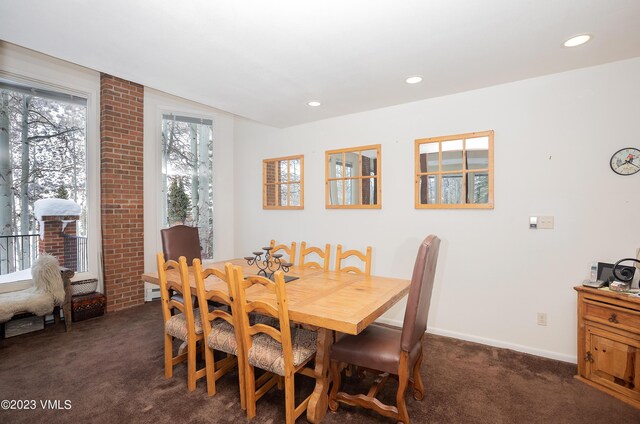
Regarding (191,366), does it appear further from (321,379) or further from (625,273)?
(625,273)

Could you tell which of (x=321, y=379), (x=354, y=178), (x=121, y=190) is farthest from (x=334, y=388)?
(x=121, y=190)

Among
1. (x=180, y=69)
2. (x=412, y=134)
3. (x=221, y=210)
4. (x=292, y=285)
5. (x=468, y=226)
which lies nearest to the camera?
(x=292, y=285)

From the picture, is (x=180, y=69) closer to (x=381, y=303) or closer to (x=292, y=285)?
(x=292, y=285)

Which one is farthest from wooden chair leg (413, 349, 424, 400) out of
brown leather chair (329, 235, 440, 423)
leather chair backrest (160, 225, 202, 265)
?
leather chair backrest (160, 225, 202, 265)

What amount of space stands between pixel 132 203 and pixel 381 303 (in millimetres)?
3617

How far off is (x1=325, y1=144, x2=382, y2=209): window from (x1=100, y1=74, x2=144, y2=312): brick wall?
8.35 ft

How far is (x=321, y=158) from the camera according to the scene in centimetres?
407

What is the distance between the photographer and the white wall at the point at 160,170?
4.24m

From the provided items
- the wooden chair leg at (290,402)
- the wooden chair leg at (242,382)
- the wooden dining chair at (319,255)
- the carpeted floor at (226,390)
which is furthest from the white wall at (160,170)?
the wooden chair leg at (290,402)

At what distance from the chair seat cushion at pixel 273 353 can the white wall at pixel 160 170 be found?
10.0ft

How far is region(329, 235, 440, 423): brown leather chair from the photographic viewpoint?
1678 millimetres

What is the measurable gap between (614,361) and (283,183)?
12.4 ft

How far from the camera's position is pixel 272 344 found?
1.88m

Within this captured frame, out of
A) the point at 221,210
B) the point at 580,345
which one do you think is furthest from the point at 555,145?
the point at 221,210
